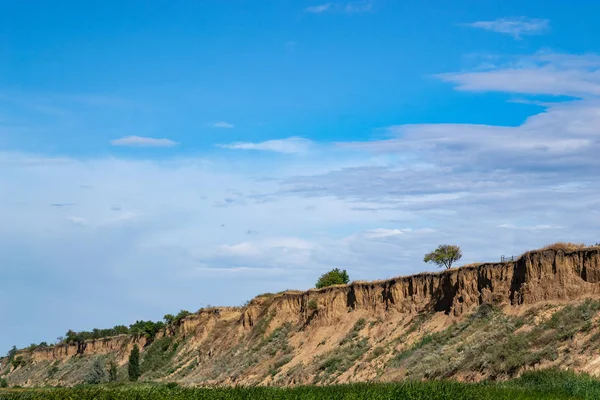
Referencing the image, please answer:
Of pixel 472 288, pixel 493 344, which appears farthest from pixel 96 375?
pixel 493 344

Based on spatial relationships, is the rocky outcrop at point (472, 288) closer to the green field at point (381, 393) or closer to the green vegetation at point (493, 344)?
the green vegetation at point (493, 344)

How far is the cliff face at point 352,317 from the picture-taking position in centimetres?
5231

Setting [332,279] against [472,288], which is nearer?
[472,288]

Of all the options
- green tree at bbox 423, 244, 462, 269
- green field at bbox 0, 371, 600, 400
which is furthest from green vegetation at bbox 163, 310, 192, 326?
green field at bbox 0, 371, 600, 400

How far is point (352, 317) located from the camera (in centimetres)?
7100

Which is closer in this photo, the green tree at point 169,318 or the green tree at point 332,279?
the green tree at point 332,279

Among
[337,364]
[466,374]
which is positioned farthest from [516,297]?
[337,364]

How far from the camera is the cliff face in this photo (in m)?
52.3

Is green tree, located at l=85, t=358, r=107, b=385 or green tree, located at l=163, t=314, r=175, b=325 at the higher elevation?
green tree, located at l=163, t=314, r=175, b=325

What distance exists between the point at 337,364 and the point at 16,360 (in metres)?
122

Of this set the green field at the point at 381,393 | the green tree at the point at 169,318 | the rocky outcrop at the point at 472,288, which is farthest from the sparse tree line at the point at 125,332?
the green field at the point at 381,393

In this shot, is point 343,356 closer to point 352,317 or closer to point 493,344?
point 352,317

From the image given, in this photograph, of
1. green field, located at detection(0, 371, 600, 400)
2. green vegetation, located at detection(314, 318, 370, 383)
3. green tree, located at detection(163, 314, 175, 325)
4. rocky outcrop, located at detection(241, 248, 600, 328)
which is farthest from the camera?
green tree, located at detection(163, 314, 175, 325)

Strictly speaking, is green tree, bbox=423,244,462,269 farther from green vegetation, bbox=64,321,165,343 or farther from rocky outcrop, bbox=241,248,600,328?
green vegetation, bbox=64,321,165,343
